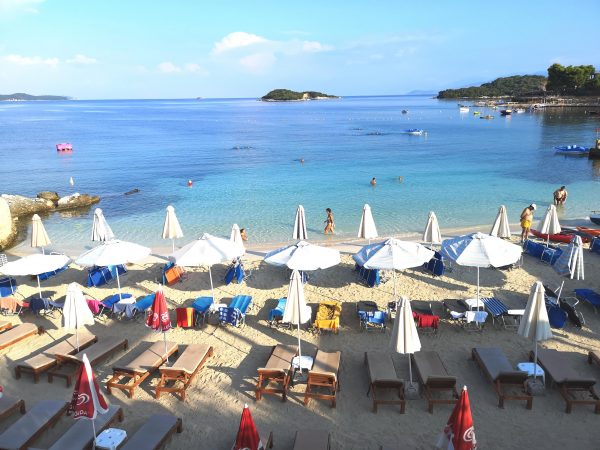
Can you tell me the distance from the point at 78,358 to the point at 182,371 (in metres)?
2.53

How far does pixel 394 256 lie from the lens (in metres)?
11.3

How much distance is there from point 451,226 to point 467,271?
789cm

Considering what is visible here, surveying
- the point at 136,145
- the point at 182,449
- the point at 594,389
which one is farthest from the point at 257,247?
the point at 136,145

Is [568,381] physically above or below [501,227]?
below

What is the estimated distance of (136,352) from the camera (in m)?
9.94

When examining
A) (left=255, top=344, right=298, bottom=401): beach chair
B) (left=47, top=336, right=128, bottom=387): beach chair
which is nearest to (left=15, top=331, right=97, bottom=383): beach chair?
(left=47, top=336, right=128, bottom=387): beach chair

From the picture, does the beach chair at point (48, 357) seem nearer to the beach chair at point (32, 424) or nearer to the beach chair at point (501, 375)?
the beach chair at point (32, 424)

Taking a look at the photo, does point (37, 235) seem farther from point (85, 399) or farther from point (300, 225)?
point (85, 399)

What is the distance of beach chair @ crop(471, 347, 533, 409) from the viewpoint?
26.7 ft

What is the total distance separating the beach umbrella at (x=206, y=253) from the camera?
1190 centimetres

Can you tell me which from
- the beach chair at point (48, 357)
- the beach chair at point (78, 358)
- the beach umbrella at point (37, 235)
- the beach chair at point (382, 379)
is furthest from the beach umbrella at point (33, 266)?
the beach chair at point (382, 379)

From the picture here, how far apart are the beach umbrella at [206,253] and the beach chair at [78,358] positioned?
2.67 m

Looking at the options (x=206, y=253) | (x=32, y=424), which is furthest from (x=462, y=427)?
(x=206, y=253)

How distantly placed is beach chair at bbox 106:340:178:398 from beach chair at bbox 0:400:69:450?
102cm
